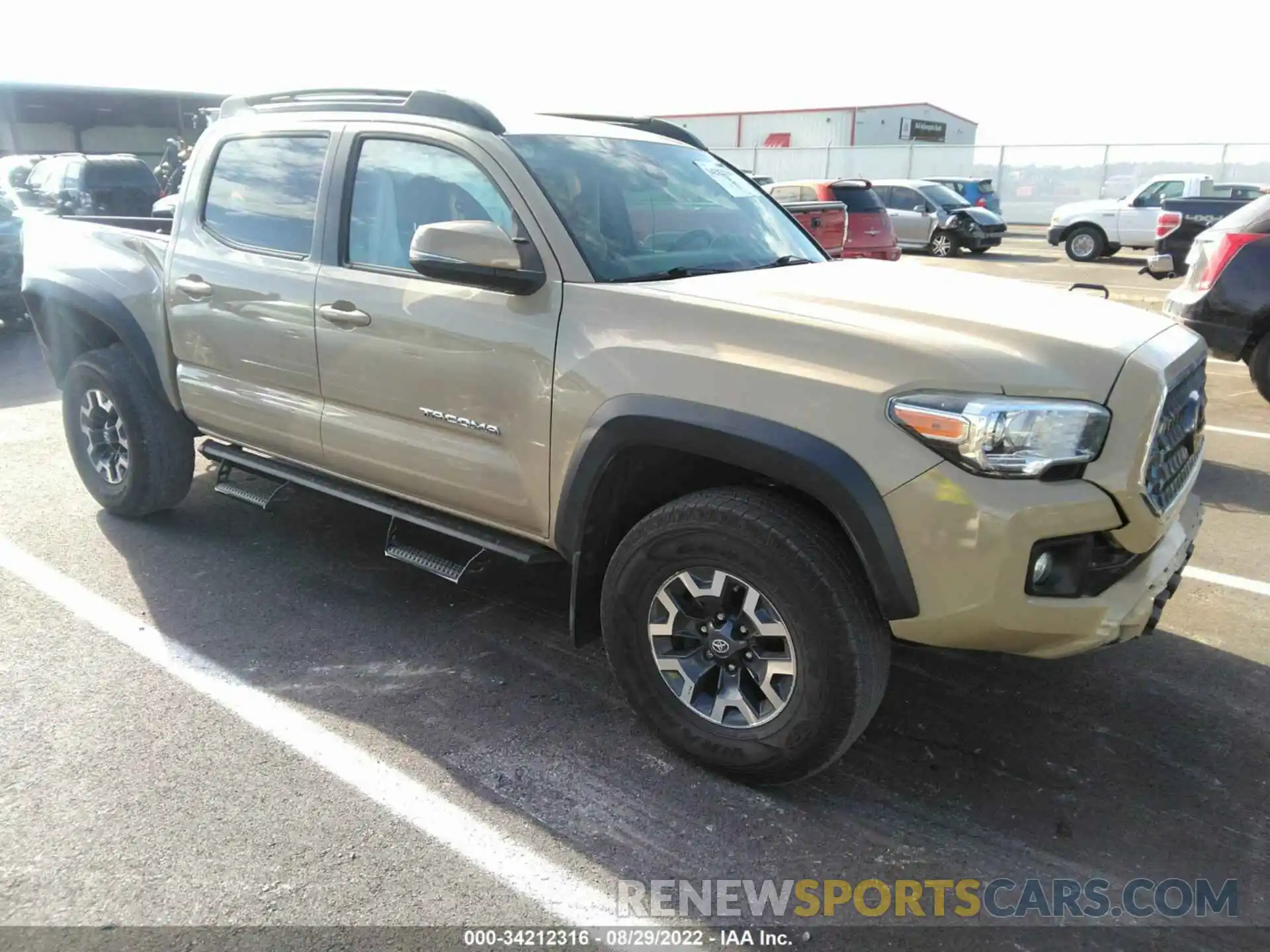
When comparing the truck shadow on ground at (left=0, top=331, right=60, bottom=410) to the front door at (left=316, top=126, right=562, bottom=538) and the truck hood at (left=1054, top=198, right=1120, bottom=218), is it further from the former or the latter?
the truck hood at (left=1054, top=198, right=1120, bottom=218)

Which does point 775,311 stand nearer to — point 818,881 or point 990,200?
point 818,881

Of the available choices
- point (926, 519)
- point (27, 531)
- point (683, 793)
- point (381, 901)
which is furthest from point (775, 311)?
point (27, 531)

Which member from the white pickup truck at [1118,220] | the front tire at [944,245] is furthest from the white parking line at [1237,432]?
the front tire at [944,245]

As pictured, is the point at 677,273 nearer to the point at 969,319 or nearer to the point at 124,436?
the point at 969,319

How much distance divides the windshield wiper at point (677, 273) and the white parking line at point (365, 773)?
1.73 metres

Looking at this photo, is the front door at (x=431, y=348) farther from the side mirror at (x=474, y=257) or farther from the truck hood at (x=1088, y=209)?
the truck hood at (x=1088, y=209)

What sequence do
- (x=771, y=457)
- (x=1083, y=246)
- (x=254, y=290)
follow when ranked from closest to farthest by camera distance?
(x=771, y=457)
(x=254, y=290)
(x=1083, y=246)

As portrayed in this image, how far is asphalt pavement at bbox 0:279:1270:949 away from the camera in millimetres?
2590

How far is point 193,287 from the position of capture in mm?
4316

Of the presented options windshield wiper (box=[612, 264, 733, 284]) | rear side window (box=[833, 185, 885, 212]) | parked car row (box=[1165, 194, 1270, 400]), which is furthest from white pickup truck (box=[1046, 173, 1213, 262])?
windshield wiper (box=[612, 264, 733, 284])

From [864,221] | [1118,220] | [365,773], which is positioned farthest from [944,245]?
[365,773]

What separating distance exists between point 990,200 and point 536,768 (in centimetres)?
2785

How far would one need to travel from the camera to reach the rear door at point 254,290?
392 centimetres

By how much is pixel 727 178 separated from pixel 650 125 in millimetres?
518
